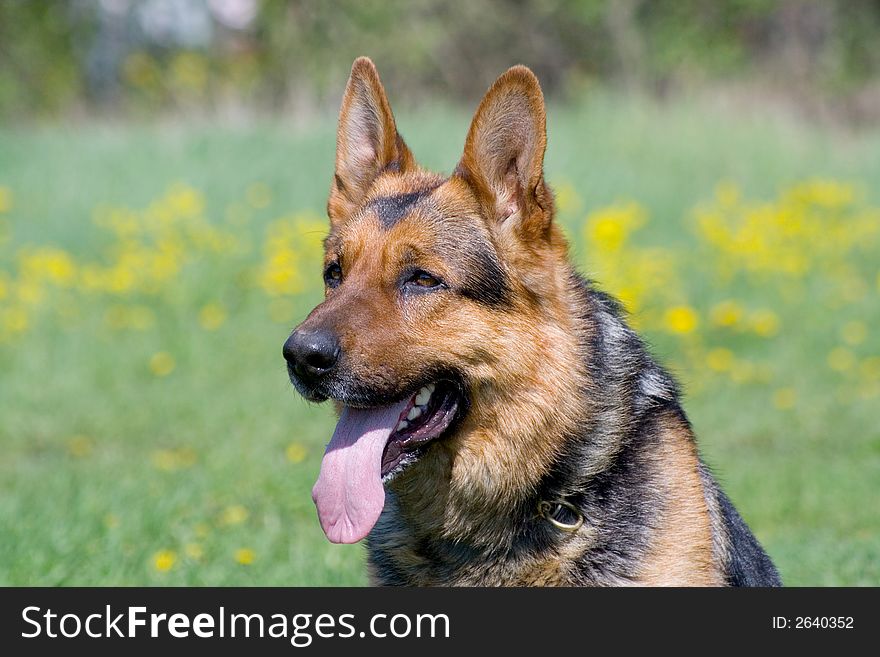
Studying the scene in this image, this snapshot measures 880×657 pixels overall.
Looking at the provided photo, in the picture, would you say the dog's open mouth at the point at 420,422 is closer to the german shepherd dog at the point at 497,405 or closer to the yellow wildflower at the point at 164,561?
the german shepherd dog at the point at 497,405

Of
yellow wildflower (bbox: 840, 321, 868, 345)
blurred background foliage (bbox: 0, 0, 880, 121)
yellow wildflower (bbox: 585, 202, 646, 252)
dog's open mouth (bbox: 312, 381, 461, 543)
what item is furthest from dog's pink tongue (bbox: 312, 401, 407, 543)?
blurred background foliage (bbox: 0, 0, 880, 121)

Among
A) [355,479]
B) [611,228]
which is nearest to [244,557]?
[355,479]

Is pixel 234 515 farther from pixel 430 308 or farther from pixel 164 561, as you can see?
pixel 430 308

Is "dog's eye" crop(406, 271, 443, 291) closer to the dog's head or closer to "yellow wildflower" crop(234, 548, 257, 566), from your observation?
the dog's head

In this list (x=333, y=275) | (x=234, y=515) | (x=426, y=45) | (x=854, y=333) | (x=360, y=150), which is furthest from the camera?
(x=426, y=45)

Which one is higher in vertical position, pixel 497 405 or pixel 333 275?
pixel 333 275

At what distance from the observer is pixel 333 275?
4.22 m

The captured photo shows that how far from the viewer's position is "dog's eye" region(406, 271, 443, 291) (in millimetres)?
3924

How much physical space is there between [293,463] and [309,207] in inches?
250

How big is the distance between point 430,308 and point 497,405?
41 cm

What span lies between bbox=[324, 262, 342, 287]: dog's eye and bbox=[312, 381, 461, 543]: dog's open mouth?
0.54 meters

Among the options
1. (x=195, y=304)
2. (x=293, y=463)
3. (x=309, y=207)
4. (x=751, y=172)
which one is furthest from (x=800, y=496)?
(x=751, y=172)

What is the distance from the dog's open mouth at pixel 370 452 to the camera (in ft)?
12.5

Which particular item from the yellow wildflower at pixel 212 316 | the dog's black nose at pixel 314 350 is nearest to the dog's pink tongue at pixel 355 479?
the dog's black nose at pixel 314 350
